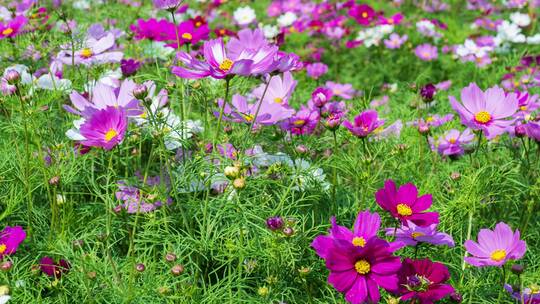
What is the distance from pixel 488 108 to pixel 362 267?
67 centimetres

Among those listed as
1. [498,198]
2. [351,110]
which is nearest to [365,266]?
[498,198]

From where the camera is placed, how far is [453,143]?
1798mm

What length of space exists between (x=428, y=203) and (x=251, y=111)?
0.51 m

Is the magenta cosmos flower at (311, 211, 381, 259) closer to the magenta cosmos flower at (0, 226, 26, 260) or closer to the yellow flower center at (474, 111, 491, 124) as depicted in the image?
the yellow flower center at (474, 111, 491, 124)

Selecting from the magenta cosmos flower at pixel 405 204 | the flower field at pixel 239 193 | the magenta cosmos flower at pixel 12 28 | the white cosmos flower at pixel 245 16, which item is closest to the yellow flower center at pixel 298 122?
the flower field at pixel 239 193

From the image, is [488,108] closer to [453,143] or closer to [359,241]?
[453,143]

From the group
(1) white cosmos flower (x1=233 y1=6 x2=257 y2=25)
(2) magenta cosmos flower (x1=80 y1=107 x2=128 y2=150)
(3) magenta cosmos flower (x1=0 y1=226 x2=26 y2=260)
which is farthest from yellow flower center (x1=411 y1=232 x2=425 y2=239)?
(1) white cosmos flower (x1=233 y1=6 x2=257 y2=25)

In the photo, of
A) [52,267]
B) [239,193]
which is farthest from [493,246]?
[52,267]

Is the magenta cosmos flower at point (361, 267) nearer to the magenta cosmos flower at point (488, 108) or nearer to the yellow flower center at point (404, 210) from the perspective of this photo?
the yellow flower center at point (404, 210)

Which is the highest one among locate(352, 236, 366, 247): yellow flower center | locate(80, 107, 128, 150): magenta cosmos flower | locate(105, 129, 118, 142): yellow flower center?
locate(80, 107, 128, 150): magenta cosmos flower

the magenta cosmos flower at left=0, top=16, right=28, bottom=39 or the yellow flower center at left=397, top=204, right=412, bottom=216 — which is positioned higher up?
the magenta cosmos flower at left=0, top=16, right=28, bottom=39

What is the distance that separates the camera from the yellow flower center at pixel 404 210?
3.95ft

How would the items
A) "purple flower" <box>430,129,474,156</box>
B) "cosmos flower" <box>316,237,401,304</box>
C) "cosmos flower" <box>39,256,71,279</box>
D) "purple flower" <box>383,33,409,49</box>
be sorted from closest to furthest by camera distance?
"cosmos flower" <box>316,237,401,304</box> → "cosmos flower" <box>39,256,71,279</box> → "purple flower" <box>430,129,474,156</box> → "purple flower" <box>383,33,409,49</box>

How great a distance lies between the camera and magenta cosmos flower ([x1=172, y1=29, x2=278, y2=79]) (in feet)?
3.82
